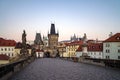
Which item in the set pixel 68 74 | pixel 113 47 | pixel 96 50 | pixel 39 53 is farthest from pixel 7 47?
pixel 68 74

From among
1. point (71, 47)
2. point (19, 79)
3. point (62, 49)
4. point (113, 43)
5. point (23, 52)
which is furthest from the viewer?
point (62, 49)

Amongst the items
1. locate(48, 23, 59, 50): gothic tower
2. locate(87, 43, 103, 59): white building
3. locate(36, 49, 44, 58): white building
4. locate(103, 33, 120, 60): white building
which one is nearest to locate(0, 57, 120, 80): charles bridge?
locate(103, 33, 120, 60): white building

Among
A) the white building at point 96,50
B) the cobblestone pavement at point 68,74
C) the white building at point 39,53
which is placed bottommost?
the white building at point 39,53

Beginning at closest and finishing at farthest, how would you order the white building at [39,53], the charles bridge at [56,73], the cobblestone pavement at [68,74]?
the charles bridge at [56,73]
the cobblestone pavement at [68,74]
the white building at [39,53]

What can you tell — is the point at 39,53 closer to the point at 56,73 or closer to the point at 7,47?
the point at 7,47

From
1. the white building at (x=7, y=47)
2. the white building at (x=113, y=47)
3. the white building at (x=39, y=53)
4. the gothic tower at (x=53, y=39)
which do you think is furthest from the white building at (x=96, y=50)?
the gothic tower at (x=53, y=39)

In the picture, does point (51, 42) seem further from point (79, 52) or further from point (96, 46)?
point (96, 46)

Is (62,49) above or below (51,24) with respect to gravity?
below

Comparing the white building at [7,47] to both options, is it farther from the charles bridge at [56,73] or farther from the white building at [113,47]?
the charles bridge at [56,73]

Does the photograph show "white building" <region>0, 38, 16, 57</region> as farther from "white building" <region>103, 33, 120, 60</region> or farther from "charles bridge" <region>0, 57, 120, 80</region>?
"charles bridge" <region>0, 57, 120, 80</region>

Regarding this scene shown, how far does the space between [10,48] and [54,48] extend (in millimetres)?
66855

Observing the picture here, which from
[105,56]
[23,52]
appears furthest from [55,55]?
[23,52]

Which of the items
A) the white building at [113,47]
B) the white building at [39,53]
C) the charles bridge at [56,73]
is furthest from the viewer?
the white building at [39,53]

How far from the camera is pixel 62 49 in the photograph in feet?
583
